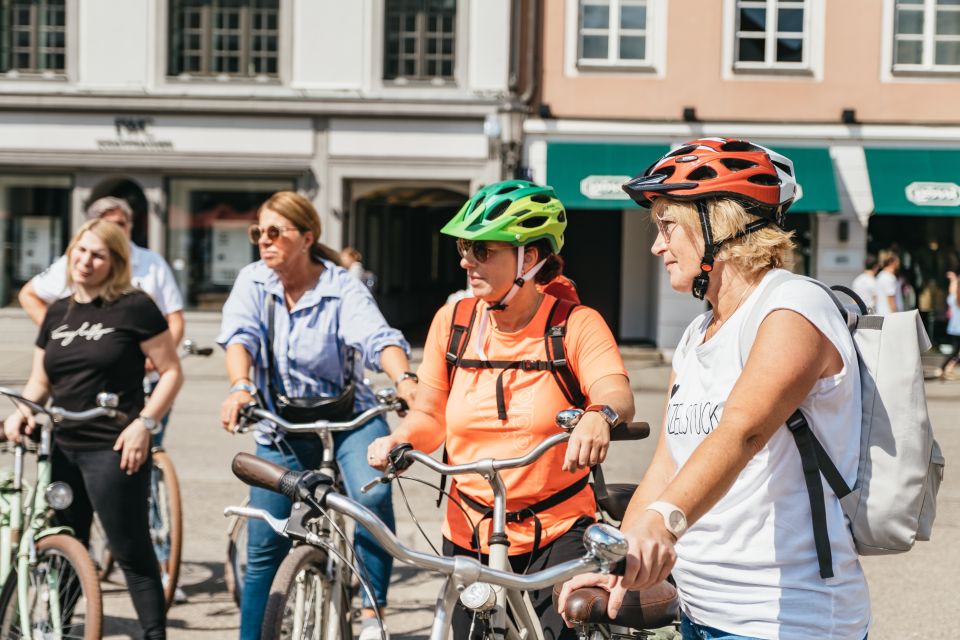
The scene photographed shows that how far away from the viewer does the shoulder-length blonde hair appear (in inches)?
183

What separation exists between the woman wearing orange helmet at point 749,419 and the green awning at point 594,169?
16.2 metres

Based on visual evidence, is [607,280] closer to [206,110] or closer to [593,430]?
[206,110]

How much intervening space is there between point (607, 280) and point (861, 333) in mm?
19652

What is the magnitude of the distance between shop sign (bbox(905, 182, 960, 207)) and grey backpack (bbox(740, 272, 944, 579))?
17686mm

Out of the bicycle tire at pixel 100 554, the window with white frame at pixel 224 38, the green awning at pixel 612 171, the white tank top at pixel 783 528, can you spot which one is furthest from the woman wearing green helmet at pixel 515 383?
the window with white frame at pixel 224 38

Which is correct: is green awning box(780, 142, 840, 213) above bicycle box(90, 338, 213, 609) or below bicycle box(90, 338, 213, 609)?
above

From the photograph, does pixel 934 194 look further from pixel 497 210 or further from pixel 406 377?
pixel 497 210

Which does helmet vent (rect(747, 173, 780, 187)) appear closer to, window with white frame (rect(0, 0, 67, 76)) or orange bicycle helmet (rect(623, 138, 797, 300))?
orange bicycle helmet (rect(623, 138, 797, 300))

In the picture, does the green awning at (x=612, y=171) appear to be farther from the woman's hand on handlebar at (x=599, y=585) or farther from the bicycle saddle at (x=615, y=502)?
the woman's hand on handlebar at (x=599, y=585)

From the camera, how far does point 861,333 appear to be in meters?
2.30

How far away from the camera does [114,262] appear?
4.68 m

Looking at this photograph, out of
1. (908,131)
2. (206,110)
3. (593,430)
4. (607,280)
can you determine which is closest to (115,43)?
(206,110)

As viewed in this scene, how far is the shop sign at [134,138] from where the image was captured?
19.5m

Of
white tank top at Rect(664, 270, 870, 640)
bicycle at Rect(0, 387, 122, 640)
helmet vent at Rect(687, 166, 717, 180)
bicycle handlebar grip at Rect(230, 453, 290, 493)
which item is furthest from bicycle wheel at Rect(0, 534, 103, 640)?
helmet vent at Rect(687, 166, 717, 180)
